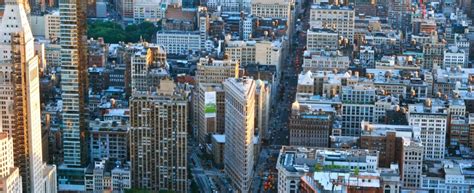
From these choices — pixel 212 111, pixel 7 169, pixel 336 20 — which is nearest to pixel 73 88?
pixel 212 111

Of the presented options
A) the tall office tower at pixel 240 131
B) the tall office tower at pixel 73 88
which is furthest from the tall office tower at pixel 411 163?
the tall office tower at pixel 73 88

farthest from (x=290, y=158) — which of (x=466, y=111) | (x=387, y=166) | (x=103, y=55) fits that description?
(x=103, y=55)

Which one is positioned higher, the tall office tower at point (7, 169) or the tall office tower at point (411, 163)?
the tall office tower at point (7, 169)

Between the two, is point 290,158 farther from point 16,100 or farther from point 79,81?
point 79,81

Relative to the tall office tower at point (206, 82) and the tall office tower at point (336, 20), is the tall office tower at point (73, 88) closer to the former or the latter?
the tall office tower at point (206, 82)

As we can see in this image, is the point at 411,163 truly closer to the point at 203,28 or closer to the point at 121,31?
the point at 203,28

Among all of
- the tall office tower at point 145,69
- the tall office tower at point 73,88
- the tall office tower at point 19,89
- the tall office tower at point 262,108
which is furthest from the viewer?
the tall office tower at point 145,69
